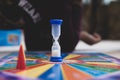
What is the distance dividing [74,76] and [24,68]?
0.21m

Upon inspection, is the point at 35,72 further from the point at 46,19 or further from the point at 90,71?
the point at 46,19

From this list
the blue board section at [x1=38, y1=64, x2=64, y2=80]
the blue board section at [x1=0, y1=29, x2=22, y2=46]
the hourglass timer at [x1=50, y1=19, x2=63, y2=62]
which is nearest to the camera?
the blue board section at [x1=38, y1=64, x2=64, y2=80]

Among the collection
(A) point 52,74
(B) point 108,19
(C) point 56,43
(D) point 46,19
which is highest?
(B) point 108,19

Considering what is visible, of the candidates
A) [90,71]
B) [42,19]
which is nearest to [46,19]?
[42,19]

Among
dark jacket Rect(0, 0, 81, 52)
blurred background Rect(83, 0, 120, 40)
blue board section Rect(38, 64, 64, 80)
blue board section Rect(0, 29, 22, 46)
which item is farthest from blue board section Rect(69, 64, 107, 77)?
blurred background Rect(83, 0, 120, 40)

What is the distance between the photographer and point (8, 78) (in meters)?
0.81

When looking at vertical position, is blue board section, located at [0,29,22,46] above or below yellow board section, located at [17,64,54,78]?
above

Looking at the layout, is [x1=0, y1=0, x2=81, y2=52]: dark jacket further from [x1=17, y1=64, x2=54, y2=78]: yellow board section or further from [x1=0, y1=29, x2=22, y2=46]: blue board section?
[x1=17, y1=64, x2=54, y2=78]: yellow board section

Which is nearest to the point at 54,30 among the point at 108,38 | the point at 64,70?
the point at 64,70

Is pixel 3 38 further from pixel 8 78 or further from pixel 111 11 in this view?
pixel 111 11

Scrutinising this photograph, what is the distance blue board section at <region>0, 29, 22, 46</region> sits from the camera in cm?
199

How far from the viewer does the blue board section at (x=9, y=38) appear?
1.99 m

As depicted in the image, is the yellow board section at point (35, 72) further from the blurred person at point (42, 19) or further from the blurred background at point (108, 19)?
the blurred background at point (108, 19)

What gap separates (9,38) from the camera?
6.63ft
